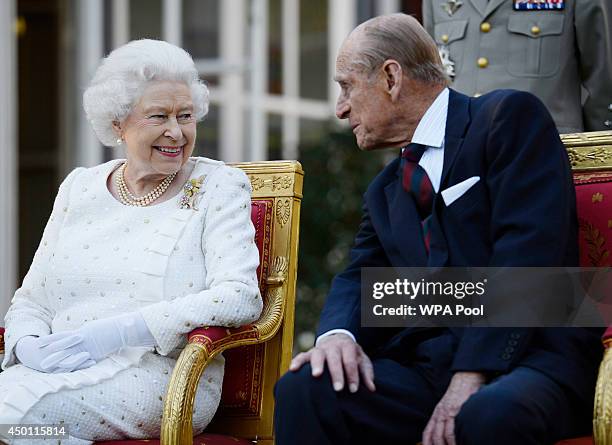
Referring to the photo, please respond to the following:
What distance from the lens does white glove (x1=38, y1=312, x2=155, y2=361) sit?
3156 mm

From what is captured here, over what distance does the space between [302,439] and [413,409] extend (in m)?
0.27

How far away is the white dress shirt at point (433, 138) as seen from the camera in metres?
2.99

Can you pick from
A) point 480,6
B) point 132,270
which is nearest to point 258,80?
point 480,6

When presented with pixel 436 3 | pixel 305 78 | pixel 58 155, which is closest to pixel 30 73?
pixel 58 155

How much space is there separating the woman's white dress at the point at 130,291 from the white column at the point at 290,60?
162 inches

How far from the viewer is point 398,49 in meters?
3.01

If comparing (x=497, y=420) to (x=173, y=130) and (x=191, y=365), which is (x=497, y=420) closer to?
(x=191, y=365)

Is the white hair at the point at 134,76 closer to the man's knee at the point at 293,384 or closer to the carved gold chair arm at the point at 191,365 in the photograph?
the carved gold chair arm at the point at 191,365

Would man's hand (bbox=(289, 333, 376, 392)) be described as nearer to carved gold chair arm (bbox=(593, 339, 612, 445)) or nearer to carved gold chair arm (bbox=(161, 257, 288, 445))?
carved gold chair arm (bbox=(161, 257, 288, 445))

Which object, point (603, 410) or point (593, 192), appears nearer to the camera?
point (603, 410)

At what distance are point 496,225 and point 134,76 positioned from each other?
3.87 ft

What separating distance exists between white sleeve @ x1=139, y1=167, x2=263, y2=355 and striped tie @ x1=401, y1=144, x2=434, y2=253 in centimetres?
50

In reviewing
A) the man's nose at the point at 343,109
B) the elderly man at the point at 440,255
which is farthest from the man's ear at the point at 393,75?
the man's nose at the point at 343,109

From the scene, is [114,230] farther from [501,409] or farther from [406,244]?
[501,409]
